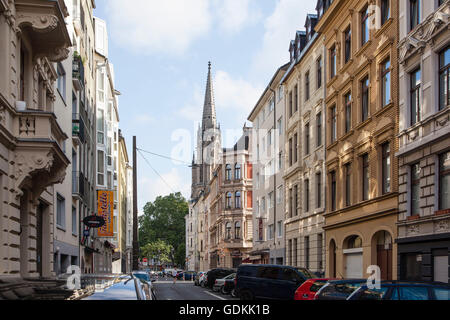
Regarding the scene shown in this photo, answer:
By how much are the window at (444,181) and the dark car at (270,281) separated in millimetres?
6126

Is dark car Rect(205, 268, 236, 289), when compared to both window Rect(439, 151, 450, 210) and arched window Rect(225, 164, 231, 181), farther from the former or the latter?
arched window Rect(225, 164, 231, 181)

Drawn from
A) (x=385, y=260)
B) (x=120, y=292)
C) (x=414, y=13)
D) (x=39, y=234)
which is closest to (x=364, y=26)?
(x=414, y=13)

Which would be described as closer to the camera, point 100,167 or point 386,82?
point 386,82

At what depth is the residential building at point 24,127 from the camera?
15.0 m

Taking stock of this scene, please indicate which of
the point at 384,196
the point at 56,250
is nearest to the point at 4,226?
the point at 56,250

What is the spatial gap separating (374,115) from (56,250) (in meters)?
14.2

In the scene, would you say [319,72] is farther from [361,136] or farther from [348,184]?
[361,136]

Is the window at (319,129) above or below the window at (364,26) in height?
below

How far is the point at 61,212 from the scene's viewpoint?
2609 centimetres

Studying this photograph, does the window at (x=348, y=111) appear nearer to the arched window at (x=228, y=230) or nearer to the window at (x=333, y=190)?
the window at (x=333, y=190)

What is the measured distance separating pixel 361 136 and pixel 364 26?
17.4 ft

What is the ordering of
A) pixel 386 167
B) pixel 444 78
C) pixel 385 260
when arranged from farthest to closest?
pixel 386 167 → pixel 385 260 → pixel 444 78

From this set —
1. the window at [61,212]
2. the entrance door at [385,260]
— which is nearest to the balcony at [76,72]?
the window at [61,212]
